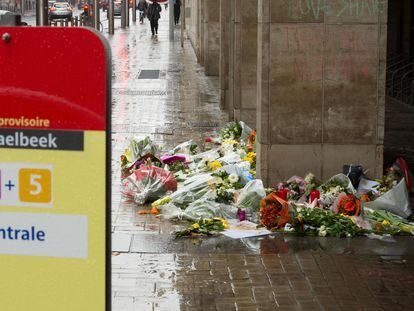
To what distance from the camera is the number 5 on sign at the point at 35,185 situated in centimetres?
302

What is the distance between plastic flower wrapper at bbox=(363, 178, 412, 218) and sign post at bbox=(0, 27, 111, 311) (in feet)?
20.4

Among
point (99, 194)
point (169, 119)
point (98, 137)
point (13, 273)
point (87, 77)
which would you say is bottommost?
point (169, 119)

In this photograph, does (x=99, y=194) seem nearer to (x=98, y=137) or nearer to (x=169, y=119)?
(x=98, y=137)

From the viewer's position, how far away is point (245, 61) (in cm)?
1470

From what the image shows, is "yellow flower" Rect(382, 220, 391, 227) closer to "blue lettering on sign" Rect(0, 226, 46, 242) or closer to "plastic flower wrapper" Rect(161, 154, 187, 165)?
"plastic flower wrapper" Rect(161, 154, 187, 165)

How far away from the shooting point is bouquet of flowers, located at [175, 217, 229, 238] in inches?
Result: 325

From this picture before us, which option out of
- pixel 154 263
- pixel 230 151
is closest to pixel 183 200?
pixel 154 263

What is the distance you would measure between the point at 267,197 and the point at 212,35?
52.0 ft

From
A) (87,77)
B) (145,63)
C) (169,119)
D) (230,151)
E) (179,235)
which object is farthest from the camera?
(145,63)

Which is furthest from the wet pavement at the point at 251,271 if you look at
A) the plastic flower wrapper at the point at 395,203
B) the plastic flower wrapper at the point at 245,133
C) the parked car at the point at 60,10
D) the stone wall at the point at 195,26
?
the parked car at the point at 60,10

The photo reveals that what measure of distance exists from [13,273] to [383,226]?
584cm

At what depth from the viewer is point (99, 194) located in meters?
2.96

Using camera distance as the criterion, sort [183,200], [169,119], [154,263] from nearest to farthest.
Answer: [154,263]
[183,200]
[169,119]

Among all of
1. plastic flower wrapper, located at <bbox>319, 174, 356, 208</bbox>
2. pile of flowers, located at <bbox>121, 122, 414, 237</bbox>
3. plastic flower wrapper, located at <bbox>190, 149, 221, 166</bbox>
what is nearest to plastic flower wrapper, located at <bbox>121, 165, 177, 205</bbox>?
pile of flowers, located at <bbox>121, 122, 414, 237</bbox>
